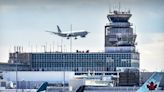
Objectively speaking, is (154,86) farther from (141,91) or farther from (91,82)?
(91,82)

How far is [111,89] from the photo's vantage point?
15738cm

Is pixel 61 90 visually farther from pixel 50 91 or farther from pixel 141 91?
pixel 141 91

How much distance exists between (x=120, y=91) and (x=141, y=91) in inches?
1704

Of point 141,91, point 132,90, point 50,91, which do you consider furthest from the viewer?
point 50,91

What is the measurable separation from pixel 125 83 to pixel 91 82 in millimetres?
11944

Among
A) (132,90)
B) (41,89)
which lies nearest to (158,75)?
(41,89)

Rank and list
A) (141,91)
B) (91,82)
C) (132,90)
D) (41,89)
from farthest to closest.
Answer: (91,82) < (132,90) < (41,89) < (141,91)

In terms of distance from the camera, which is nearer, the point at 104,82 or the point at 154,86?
the point at 154,86

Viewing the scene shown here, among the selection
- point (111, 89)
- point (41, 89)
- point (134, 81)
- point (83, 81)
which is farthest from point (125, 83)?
point (41, 89)

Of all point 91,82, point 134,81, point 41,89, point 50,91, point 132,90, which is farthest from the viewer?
point 134,81

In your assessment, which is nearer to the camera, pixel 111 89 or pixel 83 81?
pixel 111 89

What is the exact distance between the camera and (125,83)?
7682 inches

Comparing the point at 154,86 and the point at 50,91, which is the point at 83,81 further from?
the point at 154,86

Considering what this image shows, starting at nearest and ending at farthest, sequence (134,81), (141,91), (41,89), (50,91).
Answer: (141,91)
(41,89)
(50,91)
(134,81)
